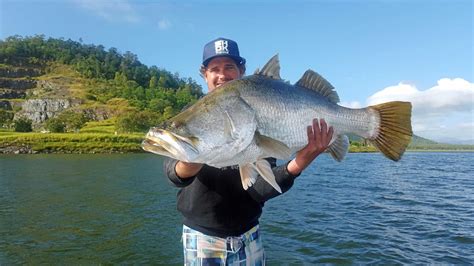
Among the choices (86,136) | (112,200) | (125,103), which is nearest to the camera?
(112,200)

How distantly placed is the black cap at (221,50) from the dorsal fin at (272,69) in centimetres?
70

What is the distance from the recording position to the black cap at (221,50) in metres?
3.92

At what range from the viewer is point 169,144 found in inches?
109

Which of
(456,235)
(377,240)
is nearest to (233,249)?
(377,240)

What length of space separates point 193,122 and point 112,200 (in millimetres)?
20429

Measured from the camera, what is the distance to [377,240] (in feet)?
46.4

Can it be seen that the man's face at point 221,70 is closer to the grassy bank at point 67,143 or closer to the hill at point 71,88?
the grassy bank at point 67,143

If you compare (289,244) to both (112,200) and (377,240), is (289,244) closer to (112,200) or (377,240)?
(377,240)

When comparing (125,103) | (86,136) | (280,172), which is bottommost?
(280,172)

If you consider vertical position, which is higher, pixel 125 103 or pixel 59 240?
pixel 125 103

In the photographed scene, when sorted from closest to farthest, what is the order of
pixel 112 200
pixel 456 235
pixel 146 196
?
pixel 456 235 → pixel 112 200 → pixel 146 196

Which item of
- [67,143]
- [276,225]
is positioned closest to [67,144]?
[67,143]

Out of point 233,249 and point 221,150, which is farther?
point 233,249

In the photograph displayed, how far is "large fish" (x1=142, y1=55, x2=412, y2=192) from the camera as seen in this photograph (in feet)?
9.44
